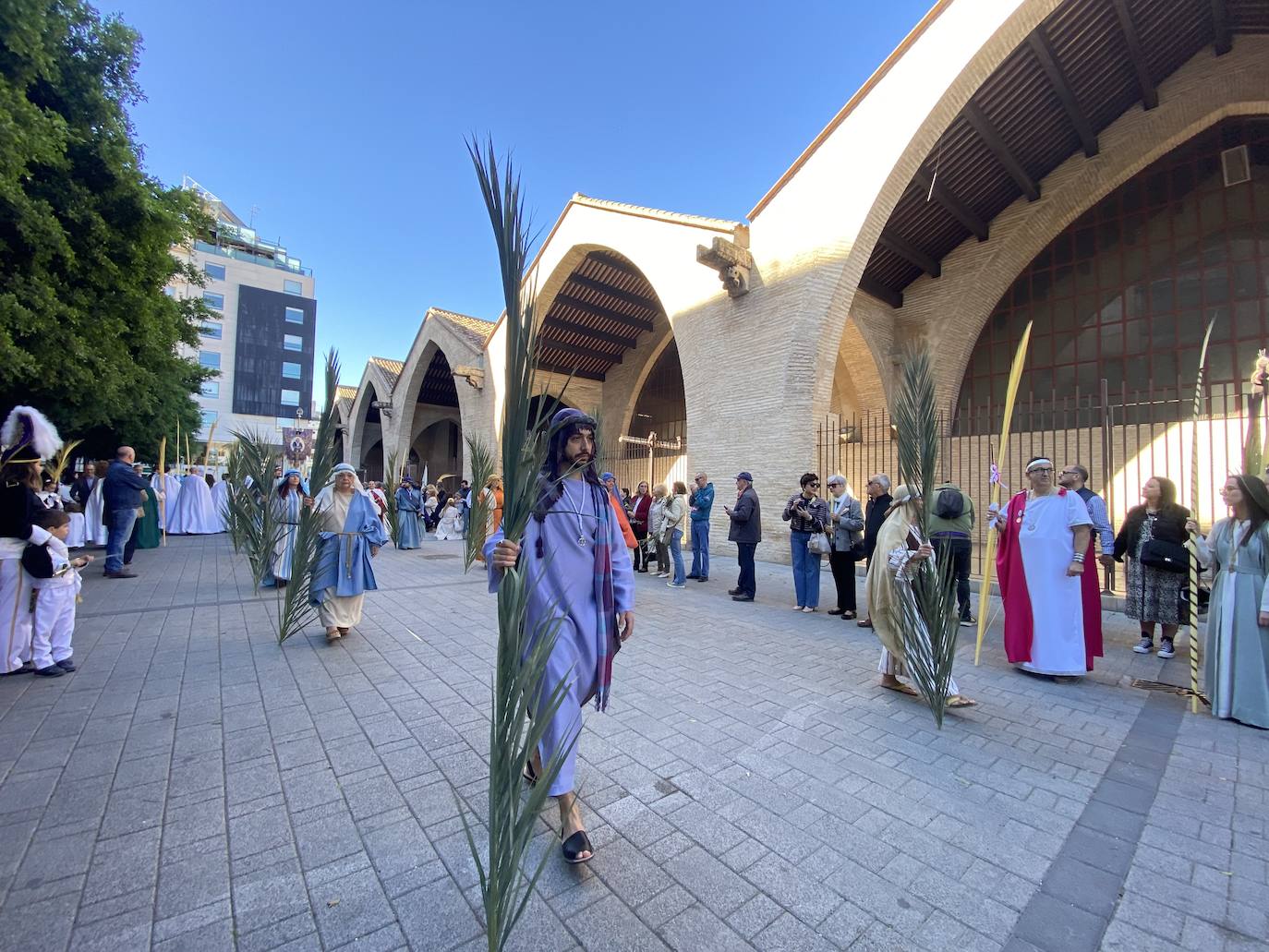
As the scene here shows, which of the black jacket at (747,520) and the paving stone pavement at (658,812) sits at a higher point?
the black jacket at (747,520)

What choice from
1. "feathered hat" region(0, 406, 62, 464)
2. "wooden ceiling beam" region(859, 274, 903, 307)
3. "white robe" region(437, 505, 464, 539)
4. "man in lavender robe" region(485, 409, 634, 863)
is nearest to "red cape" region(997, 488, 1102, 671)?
"man in lavender robe" region(485, 409, 634, 863)

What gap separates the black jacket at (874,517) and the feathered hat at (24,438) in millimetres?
7936

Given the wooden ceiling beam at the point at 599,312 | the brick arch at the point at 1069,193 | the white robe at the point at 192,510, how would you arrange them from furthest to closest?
the wooden ceiling beam at the point at 599,312
the white robe at the point at 192,510
the brick arch at the point at 1069,193

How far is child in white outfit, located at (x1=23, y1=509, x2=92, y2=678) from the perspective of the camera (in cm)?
429

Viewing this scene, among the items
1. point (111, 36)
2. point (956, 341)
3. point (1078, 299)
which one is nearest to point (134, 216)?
point (111, 36)

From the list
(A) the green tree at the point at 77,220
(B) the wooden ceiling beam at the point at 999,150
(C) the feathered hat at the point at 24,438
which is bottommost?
(C) the feathered hat at the point at 24,438

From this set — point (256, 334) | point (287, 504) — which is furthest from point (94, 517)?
point (256, 334)

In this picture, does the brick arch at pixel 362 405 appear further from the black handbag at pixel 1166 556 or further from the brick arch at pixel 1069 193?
the black handbag at pixel 1166 556

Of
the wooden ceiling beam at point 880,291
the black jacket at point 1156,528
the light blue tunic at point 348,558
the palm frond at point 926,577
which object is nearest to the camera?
the palm frond at point 926,577

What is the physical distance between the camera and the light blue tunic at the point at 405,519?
13.8 meters

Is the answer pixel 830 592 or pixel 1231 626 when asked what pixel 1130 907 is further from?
pixel 830 592

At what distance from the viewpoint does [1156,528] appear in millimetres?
5148

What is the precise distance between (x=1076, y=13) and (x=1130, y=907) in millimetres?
14172

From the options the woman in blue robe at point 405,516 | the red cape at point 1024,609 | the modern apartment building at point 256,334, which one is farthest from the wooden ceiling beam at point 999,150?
the modern apartment building at point 256,334
